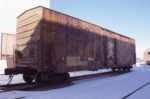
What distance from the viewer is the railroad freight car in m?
10.6

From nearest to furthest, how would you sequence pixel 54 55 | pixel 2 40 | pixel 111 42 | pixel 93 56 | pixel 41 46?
pixel 41 46 → pixel 54 55 → pixel 93 56 → pixel 111 42 → pixel 2 40

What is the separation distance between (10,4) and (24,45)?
1225 centimetres

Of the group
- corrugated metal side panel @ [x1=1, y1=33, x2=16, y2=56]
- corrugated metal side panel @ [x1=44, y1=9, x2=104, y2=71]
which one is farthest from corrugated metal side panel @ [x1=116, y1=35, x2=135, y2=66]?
corrugated metal side panel @ [x1=1, y1=33, x2=16, y2=56]

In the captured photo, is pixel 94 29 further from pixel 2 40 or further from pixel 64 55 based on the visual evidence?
pixel 2 40

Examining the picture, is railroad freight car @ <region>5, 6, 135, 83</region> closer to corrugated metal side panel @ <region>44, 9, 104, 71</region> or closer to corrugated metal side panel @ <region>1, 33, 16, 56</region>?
corrugated metal side panel @ <region>44, 9, 104, 71</region>

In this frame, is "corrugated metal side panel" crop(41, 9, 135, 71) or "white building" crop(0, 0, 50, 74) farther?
"white building" crop(0, 0, 50, 74)

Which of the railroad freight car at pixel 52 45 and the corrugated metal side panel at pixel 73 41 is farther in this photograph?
the corrugated metal side panel at pixel 73 41

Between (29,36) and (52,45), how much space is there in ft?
4.60

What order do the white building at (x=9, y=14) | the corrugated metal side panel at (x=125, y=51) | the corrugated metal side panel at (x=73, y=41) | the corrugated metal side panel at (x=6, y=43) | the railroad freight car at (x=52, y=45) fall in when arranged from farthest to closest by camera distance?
the white building at (x=9, y=14)
the corrugated metal side panel at (x=6, y=43)
the corrugated metal side panel at (x=125, y=51)
the corrugated metal side panel at (x=73, y=41)
the railroad freight car at (x=52, y=45)

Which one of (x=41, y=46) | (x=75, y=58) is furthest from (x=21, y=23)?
(x=75, y=58)

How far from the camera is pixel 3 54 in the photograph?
69.0ft

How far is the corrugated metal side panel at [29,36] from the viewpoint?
10570 mm

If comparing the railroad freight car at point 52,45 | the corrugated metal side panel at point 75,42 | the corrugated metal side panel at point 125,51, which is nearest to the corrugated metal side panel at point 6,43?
the railroad freight car at point 52,45

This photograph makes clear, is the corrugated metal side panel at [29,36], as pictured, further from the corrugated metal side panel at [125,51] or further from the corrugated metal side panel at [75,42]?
the corrugated metal side panel at [125,51]
